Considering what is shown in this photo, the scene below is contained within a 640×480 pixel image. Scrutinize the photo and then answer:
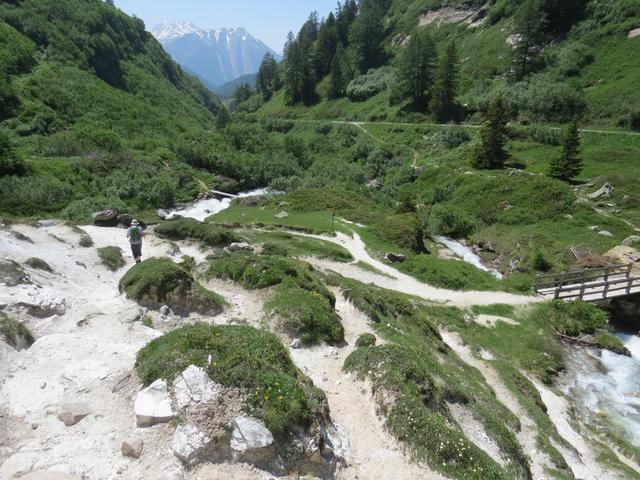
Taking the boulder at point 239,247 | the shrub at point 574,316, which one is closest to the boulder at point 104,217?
the boulder at point 239,247

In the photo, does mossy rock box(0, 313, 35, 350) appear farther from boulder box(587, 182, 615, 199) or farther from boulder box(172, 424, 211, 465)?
boulder box(587, 182, 615, 199)

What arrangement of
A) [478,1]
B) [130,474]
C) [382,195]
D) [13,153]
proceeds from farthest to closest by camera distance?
1. [478,1]
2. [382,195]
3. [13,153]
4. [130,474]

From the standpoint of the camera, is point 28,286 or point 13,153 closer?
point 28,286

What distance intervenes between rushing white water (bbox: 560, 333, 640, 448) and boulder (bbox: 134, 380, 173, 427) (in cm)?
2172

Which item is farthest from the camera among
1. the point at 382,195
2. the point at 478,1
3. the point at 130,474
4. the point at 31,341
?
the point at 478,1

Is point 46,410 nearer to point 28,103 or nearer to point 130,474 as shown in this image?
point 130,474

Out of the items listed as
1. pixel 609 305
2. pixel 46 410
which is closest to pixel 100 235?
pixel 46 410

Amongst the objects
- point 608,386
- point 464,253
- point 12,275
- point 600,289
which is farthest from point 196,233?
point 600,289

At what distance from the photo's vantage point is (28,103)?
2926 inches

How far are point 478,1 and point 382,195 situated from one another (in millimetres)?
104533

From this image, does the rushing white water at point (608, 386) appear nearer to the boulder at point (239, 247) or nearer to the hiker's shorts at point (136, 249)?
the boulder at point (239, 247)

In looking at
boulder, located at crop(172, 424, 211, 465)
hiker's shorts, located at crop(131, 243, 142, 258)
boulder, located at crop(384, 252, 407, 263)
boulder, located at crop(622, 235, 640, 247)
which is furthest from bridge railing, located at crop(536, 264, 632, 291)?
hiker's shorts, located at crop(131, 243, 142, 258)

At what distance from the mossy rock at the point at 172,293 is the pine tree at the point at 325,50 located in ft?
489

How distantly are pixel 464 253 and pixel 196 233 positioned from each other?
30719 mm
